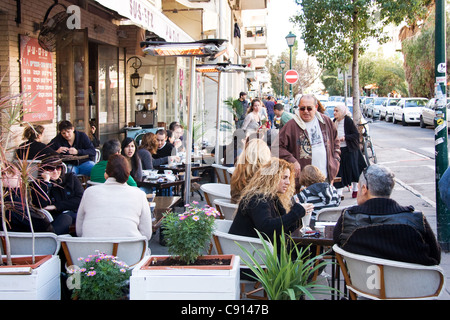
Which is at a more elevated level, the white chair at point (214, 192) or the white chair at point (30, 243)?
the white chair at point (214, 192)

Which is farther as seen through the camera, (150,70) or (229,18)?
(229,18)

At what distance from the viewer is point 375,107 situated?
42.8m

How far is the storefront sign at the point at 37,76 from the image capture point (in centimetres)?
945

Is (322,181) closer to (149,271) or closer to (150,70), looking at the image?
(149,271)

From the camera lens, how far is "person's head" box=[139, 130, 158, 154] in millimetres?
8797

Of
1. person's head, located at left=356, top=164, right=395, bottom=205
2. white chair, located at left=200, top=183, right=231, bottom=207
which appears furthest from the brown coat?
person's head, located at left=356, top=164, right=395, bottom=205

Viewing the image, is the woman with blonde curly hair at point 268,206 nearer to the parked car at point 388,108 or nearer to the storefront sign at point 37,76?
the storefront sign at point 37,76

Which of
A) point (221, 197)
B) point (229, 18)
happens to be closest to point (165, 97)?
point (229, 18)

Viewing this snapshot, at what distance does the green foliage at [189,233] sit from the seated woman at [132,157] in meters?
4.01

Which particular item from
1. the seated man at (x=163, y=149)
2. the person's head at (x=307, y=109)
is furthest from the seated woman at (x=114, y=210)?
the seated man at (x=163, y=149)

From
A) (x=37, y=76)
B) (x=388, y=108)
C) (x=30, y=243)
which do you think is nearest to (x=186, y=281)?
(x=30, y=243)

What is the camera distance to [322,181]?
5.66 metres

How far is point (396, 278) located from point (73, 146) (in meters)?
7.06
